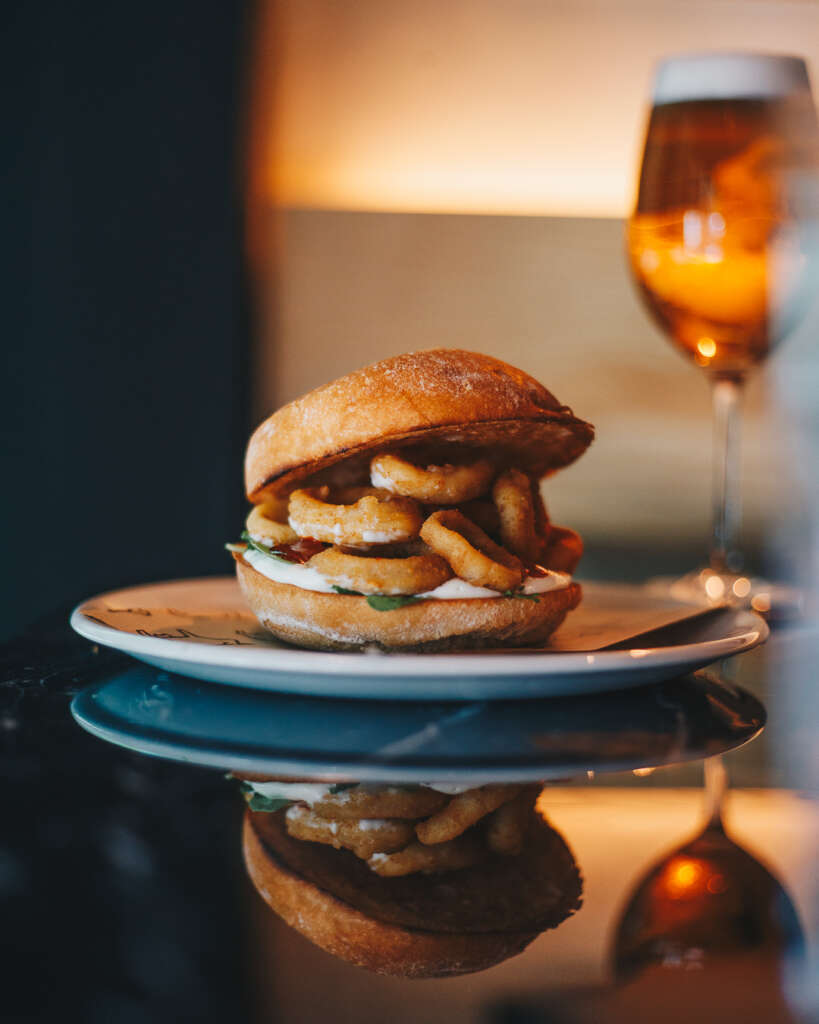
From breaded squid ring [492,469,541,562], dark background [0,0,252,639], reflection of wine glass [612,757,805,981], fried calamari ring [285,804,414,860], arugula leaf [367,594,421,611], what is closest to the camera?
reflection of wine glass [612,757,805,981]

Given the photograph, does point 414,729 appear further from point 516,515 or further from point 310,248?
point 310,248

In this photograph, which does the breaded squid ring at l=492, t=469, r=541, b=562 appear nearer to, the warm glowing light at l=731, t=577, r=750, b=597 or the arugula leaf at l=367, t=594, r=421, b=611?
the arugula leaf at l=367, t=594, r=421, b=611

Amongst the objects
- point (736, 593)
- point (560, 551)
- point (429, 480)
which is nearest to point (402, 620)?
point (429, 480)

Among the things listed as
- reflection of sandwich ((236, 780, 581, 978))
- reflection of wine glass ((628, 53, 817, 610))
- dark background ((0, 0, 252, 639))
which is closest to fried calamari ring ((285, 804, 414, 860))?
reflection of sandwich ((236, 780, 581, 978))

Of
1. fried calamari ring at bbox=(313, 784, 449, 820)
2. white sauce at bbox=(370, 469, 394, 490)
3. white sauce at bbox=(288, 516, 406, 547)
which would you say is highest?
white sauce at bbox=(370, 469, 394, 490)

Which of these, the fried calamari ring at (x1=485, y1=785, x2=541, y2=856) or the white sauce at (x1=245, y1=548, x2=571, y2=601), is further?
the white sauce at (x1=245, y1=548, x2=571, y2=601)

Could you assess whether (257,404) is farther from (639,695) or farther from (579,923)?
(579,923)

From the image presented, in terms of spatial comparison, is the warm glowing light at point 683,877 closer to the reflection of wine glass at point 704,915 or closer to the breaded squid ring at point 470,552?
the reflection of wine glass at point 704,915
